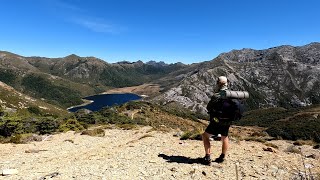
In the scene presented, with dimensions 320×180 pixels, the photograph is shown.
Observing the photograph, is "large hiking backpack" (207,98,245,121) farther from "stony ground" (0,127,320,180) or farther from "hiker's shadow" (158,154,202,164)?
"hiker's shadow" (158,154,202,164)

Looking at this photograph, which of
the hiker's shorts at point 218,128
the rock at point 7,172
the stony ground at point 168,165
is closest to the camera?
the stony ground at point 168,165

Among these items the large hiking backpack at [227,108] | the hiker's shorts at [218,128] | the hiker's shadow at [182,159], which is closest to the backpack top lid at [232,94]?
the large hiking backpack at [227,108]

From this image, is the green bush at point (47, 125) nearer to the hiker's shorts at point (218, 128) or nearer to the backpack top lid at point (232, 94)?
the hiker's shorts at point (218, 128)

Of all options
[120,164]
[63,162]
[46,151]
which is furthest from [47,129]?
[120,164]

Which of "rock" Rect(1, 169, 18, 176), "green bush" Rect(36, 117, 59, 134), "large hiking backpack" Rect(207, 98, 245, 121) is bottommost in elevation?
"green bush" Rect(36, 117, 59, 134)

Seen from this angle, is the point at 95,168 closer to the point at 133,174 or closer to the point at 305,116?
the point at 133,174

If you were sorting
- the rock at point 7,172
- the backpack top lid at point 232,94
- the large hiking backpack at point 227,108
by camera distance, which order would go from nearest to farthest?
the backpack top lid at point 232,94 → the large hiking backpack at point 227,108 → the rock at point 7,172

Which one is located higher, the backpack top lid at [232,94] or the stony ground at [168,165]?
the backpack top lid at [232,94]

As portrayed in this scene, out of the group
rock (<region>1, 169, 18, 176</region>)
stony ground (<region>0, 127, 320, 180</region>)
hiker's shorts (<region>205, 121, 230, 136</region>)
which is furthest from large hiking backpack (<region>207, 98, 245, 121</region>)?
rock (<region>1, 169, 18, 176</region>)

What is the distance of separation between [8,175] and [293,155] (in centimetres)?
1134

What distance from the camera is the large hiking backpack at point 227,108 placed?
10656mm

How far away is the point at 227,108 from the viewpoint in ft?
35.0

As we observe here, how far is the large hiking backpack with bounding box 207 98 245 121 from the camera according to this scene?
35.0ft

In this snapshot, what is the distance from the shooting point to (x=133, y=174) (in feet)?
34.5
